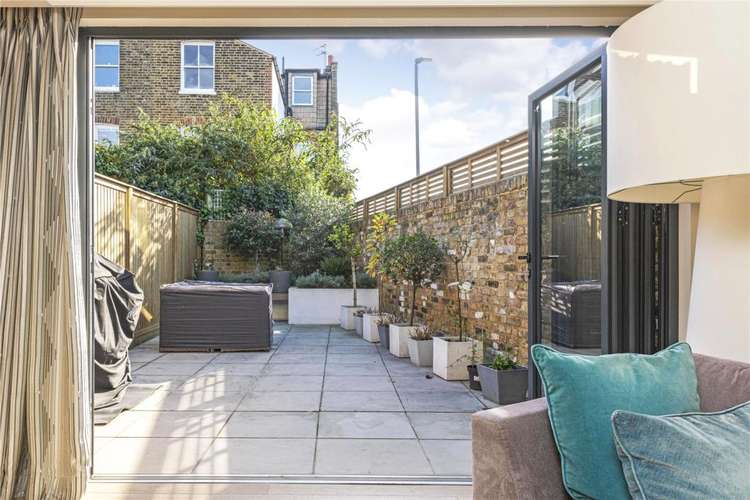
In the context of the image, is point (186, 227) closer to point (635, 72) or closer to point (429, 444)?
point (429, 444)

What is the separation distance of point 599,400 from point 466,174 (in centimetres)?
459

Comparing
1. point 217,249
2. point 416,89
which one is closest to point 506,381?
point 217,249

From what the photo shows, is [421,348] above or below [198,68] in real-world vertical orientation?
below

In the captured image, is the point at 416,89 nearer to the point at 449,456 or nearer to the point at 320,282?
the point at 320,282

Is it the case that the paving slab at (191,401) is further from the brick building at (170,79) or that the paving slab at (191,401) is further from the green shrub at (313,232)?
the brick building at (170,79)

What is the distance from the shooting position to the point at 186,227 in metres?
9.53

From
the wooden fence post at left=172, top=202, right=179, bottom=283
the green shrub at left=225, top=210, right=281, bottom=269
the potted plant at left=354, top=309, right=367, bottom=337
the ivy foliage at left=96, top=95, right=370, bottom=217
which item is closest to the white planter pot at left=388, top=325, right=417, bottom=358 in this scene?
the potted plant at left=354, top=309, right=367, bottom=337

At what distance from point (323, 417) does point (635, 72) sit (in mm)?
3049

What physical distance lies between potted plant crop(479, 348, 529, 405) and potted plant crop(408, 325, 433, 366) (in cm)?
142

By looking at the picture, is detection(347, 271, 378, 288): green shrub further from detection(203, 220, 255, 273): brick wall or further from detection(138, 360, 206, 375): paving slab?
detection(138, 360, 206, 375): paving slab

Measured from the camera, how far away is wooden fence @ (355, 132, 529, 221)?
488 cm

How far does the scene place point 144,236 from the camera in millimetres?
7070

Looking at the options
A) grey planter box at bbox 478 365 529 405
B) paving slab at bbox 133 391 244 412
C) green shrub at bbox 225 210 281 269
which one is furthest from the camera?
green shrub at bbox 225 210 281 269

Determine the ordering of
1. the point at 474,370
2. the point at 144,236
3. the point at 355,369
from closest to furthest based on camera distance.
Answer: the point at 474,370
the point at 355,369
the point at 144,236
